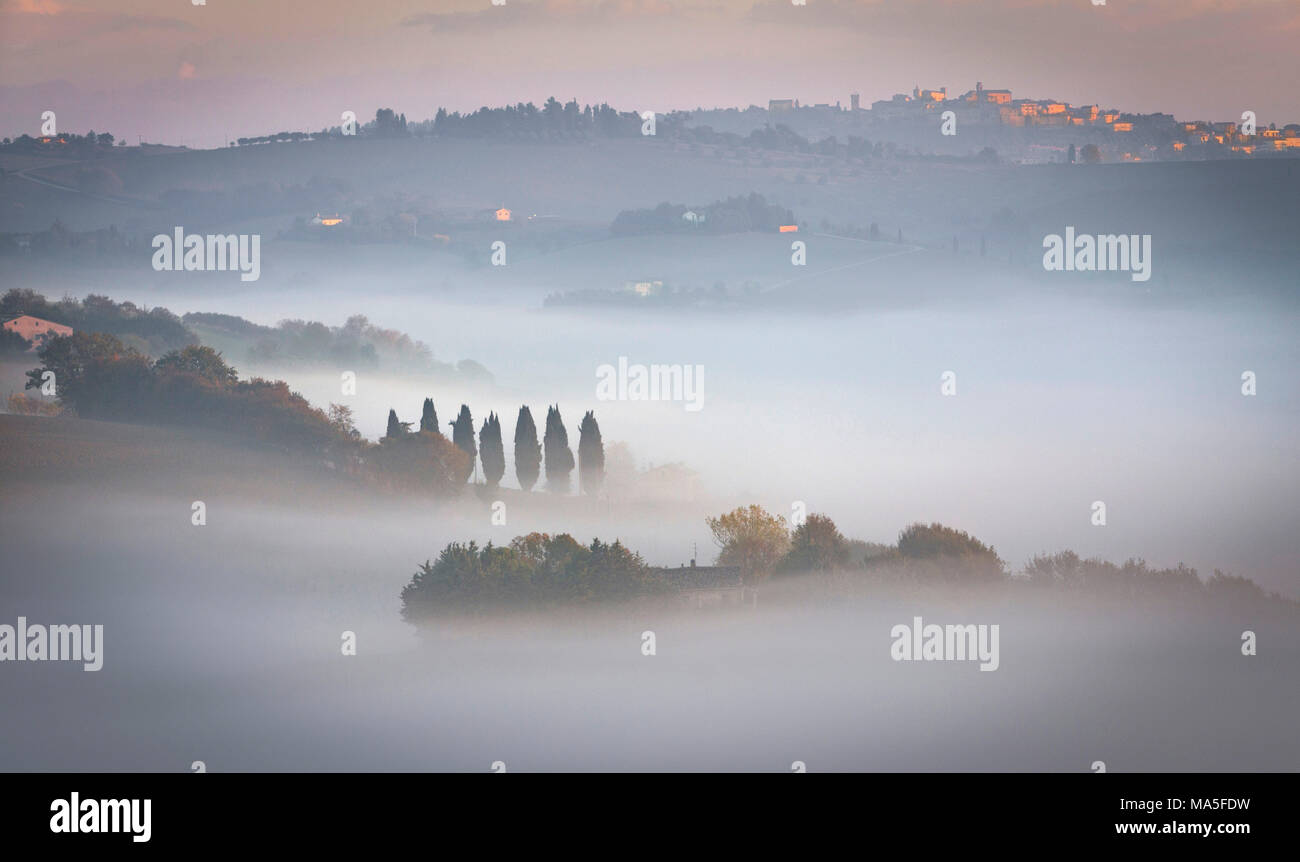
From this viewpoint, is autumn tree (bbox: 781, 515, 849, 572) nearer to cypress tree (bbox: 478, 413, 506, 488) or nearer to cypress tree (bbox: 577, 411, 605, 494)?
cypress tree (bbox: 577, 411, 605, 494)

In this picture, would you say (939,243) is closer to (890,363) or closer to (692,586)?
(890,363)

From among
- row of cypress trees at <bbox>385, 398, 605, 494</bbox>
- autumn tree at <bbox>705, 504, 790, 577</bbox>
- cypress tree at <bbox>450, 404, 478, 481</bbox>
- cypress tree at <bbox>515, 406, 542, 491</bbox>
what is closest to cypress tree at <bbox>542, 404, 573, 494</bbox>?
row of cypress trees at <bbox>385, 398, 605, 494</bbox>

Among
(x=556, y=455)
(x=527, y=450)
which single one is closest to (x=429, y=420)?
(x=527, y=450)

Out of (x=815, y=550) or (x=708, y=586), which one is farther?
(x=815, y=550)

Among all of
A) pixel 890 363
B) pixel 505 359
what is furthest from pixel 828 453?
pixel 505 359

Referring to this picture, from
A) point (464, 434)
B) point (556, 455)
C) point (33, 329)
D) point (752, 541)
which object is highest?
point (33, 329)

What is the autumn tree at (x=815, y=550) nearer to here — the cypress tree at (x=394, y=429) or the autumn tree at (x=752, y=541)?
the autumn tree at (x=752, y=541)

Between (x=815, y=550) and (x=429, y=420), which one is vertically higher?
(x=429, y=420)

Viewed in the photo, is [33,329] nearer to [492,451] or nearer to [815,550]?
[492,451]
